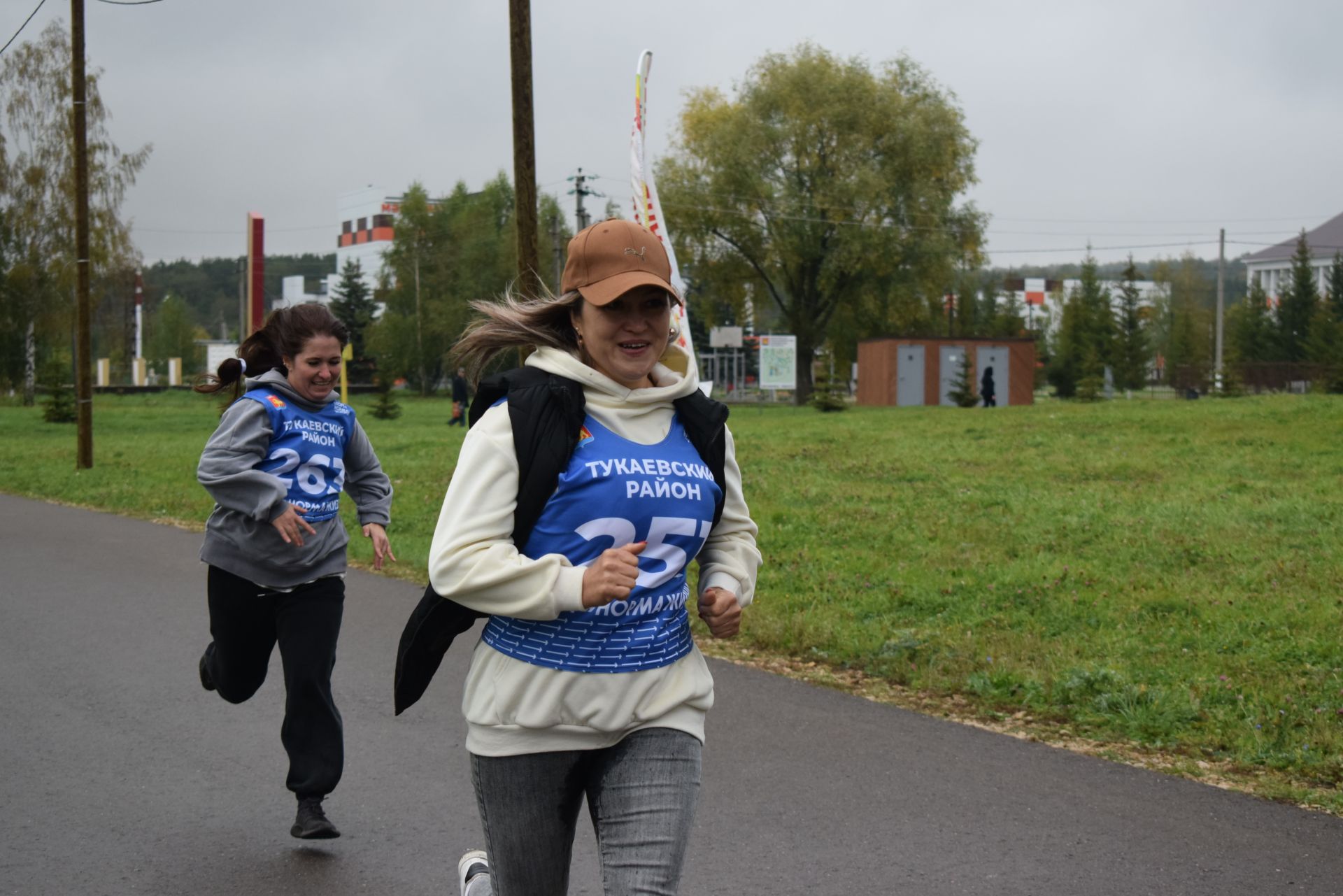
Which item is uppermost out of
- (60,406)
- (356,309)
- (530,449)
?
(356,309)

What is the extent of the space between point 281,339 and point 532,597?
8.43 ft

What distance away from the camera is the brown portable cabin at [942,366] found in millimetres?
50625

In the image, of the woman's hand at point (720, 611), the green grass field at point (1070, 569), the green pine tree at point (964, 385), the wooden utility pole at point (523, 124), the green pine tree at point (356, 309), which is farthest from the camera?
the green pine tree at point (356, 309)

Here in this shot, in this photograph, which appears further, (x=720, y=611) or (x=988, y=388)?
(x=988, y=388)

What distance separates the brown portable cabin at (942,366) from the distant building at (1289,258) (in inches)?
3032

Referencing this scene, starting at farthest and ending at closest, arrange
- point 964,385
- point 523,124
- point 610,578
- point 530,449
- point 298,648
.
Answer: point 964,385 < point 523,124 < point 298,648 < point 530,449 < point 610,578

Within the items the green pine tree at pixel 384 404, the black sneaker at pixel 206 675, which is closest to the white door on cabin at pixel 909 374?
the green pine tree at pixel 384 404

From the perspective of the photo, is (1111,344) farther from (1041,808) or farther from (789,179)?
(1041,808)

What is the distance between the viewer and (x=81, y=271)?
23094mm

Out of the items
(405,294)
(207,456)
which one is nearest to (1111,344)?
(405,294)

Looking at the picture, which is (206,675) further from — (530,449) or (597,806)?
(530,449)

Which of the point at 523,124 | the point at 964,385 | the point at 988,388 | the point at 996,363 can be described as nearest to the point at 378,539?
the point at 523,124

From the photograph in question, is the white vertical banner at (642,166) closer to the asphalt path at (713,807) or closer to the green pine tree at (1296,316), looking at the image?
the asphalt path at (713,807)

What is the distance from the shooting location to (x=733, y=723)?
6395 millimetres
